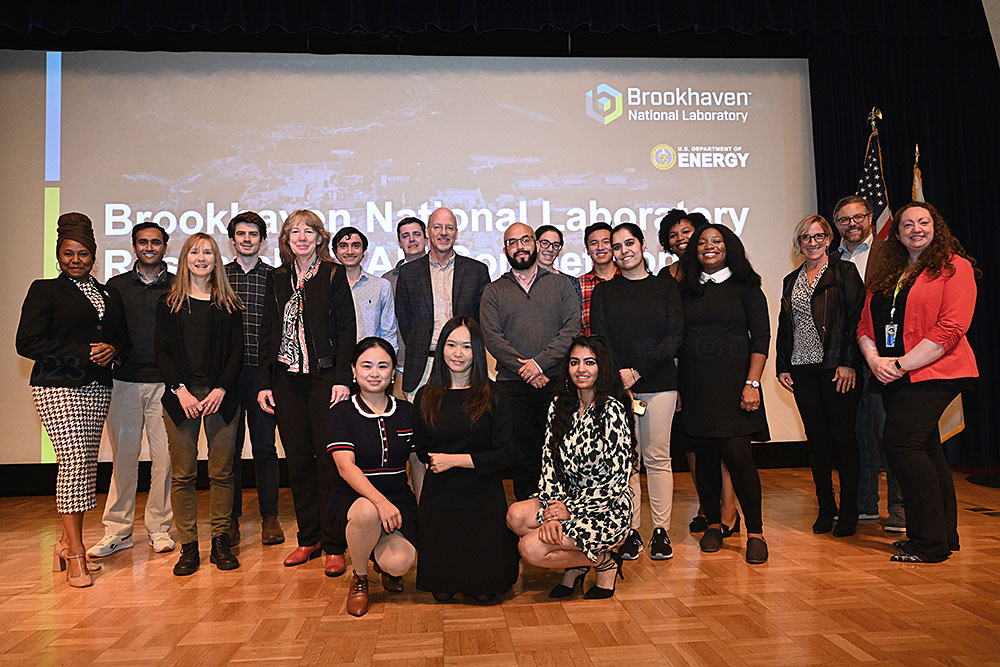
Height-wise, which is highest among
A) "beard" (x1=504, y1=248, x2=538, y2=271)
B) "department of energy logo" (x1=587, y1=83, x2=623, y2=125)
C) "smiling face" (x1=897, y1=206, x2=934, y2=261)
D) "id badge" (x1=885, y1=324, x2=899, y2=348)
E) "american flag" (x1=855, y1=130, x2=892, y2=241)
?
"department of energy logo" (x1=587, y1=83, x2=623, y2=125)

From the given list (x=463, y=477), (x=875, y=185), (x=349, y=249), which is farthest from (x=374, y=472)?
(x=875, y=185)

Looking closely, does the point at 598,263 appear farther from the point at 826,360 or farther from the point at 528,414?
the point at 826,360

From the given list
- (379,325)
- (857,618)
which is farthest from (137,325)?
(857,618)

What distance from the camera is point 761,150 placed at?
580 cm

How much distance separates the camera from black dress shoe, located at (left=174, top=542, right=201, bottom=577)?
3.17m

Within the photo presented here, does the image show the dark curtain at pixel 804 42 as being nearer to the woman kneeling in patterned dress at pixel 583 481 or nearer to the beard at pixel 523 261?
the beard at pixel 523 261

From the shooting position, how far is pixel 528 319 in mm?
3334

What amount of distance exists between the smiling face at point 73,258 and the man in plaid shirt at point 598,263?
2.21m

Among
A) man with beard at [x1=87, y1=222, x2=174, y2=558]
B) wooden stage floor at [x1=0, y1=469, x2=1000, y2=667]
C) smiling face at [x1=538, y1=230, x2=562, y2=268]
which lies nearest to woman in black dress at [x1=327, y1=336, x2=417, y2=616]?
wooden stage floor at [x1=0, y1=469, x2=1000, y2=667]

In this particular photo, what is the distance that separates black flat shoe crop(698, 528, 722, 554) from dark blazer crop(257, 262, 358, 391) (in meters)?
1.75

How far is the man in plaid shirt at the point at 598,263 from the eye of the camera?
11.7 feet

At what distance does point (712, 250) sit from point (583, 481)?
49.9 inches

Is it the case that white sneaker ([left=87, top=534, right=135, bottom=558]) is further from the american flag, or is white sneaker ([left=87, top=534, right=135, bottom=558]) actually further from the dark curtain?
the american flag

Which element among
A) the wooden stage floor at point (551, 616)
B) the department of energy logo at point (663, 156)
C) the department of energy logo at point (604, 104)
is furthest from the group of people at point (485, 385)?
the department of energy logo at point (604, 104)
